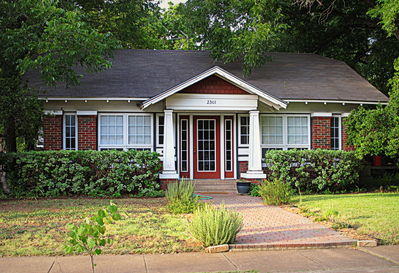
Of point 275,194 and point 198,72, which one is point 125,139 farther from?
point 275,194

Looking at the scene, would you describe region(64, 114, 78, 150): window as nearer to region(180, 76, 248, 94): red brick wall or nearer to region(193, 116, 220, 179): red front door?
region(180, 76, 248, 94): red brick wall

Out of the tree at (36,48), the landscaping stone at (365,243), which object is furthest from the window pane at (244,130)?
the landscaping stone at (365,243)

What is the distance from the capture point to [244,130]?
1659cm

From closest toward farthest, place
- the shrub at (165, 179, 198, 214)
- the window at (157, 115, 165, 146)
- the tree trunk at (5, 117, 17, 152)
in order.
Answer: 1. the shrub at (165, 179, 198, 214)
2. the tree trunk at (5, 117, 17, 152)
3. the window at (157, 115, 165, 146)

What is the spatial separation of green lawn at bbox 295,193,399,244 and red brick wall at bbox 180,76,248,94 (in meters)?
4.16

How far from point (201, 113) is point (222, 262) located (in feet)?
32.9

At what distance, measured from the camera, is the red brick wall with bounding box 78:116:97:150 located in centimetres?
1541

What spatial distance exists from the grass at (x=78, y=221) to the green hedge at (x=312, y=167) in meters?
4.36

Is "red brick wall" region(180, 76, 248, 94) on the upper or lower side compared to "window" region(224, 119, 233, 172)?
upper

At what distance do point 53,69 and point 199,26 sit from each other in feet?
22.7

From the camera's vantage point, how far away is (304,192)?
1522 cm

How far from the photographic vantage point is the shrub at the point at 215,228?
293 inches

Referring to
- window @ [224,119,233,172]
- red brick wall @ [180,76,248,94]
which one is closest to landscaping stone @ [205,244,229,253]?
red brick wall @ [180,76,248,94]

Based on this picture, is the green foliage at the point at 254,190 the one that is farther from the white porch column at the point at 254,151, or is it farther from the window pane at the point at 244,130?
the window pane at the point at 244,130
